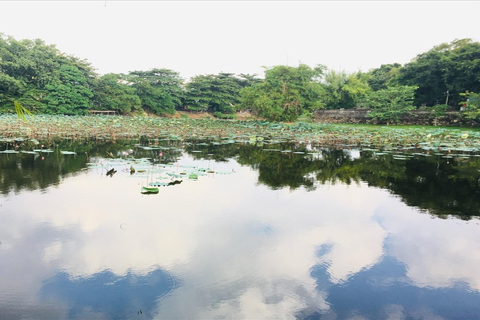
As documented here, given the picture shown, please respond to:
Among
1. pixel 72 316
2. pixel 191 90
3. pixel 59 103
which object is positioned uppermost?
pixel 191 90

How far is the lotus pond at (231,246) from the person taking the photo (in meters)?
1.78

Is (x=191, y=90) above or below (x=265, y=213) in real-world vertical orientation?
above

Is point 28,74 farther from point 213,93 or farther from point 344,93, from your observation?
point 344,93

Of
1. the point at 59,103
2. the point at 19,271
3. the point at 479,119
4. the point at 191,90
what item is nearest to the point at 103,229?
the point at 19,271

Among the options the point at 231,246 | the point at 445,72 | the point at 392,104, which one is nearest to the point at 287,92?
the point at 392,104

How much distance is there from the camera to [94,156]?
648 cm

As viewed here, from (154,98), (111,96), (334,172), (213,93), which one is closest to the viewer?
(334,172)

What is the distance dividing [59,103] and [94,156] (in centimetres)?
2181

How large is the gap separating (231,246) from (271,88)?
18.0 metres

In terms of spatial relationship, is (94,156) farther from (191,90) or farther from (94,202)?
(191,90)

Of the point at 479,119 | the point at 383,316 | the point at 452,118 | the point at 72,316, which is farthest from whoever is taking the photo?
the point at 452,118

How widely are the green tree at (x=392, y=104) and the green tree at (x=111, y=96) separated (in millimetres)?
21387

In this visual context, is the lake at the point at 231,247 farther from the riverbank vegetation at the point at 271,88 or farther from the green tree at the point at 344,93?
the green tree at the point at 344,93

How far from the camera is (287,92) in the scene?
19.0m
